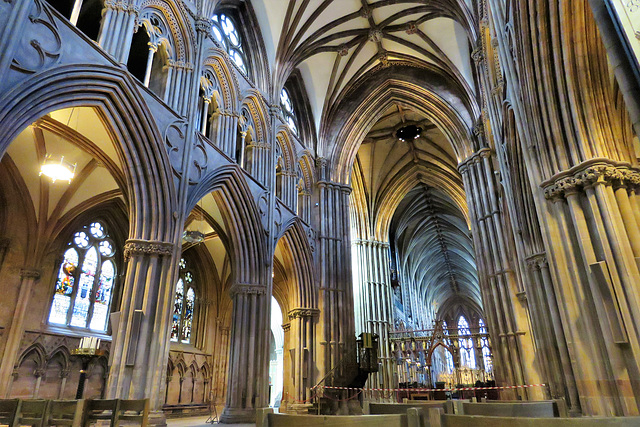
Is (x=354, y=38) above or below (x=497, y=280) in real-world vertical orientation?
above

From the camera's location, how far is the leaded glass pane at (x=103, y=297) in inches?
600

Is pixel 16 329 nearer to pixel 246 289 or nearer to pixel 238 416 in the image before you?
pixel 246 289

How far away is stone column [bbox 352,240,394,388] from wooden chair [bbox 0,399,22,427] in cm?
1837

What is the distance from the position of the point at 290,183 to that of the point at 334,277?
166 inches

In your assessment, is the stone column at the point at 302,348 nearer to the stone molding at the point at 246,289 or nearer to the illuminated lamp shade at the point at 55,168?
the stone molding at the point at 246,289

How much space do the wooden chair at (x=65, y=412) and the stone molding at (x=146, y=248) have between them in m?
4.85

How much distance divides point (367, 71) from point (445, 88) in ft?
12.2

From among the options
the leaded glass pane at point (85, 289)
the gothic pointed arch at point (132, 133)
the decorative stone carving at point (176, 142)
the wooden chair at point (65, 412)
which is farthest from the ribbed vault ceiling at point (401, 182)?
the wooden chair at point (65, 412)

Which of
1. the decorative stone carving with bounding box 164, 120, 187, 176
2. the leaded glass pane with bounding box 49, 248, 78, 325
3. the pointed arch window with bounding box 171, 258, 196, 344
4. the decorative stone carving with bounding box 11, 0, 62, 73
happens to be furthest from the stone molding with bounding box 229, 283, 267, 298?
the decorative stone carving with bounding box 11, 0, 62, 73

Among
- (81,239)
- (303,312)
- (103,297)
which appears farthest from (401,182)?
(81,239)

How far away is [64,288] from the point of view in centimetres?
1452

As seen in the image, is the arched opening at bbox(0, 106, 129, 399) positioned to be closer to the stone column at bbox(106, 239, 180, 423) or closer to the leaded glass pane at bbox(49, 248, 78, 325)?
the leaded glass pane at bbox(49, 248, 78, 325)

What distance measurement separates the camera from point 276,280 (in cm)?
2142

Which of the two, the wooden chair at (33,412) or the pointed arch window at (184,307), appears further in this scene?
the pointed arch window at (184,307)
